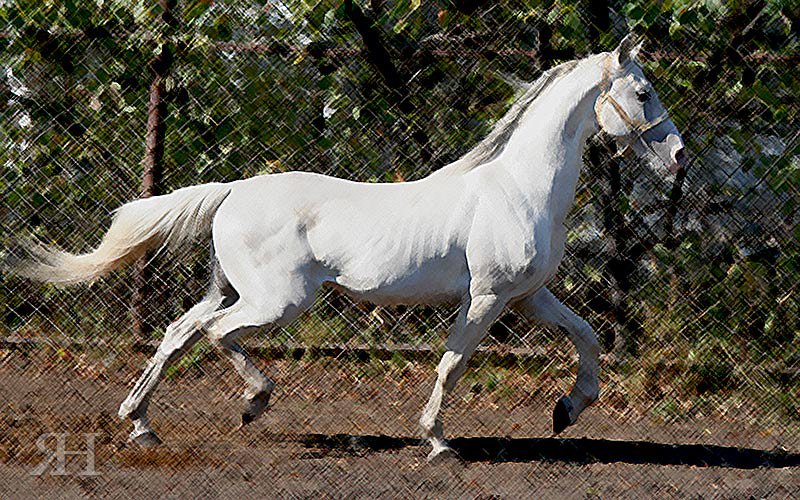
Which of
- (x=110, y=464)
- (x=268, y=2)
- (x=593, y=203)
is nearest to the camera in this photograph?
(x=110, y=464)

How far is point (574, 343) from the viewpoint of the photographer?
457 centimetres

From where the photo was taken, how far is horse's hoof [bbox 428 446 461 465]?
4395mm

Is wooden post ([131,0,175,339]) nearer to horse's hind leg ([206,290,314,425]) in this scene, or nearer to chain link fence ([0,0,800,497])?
chain link fence ([0,0,800,497])

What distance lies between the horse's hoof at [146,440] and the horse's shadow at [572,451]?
0.59 m

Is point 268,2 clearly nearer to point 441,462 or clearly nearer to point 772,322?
point 441,462

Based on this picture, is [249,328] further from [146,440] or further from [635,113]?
[635,113]

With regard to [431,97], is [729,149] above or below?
below

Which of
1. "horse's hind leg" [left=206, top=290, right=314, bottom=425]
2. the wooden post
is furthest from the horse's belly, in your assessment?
the wooden post

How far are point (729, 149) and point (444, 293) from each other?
1.45 meters

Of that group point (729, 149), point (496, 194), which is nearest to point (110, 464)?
point (496, 194)

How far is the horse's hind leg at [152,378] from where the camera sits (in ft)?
14.8

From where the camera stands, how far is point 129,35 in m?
4.83

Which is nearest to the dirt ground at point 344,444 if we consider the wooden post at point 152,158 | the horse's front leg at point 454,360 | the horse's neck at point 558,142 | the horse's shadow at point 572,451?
the horse's shadow at point 572,451

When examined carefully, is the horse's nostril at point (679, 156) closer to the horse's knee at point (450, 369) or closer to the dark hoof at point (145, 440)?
the horse's knee at point (450, 369)
